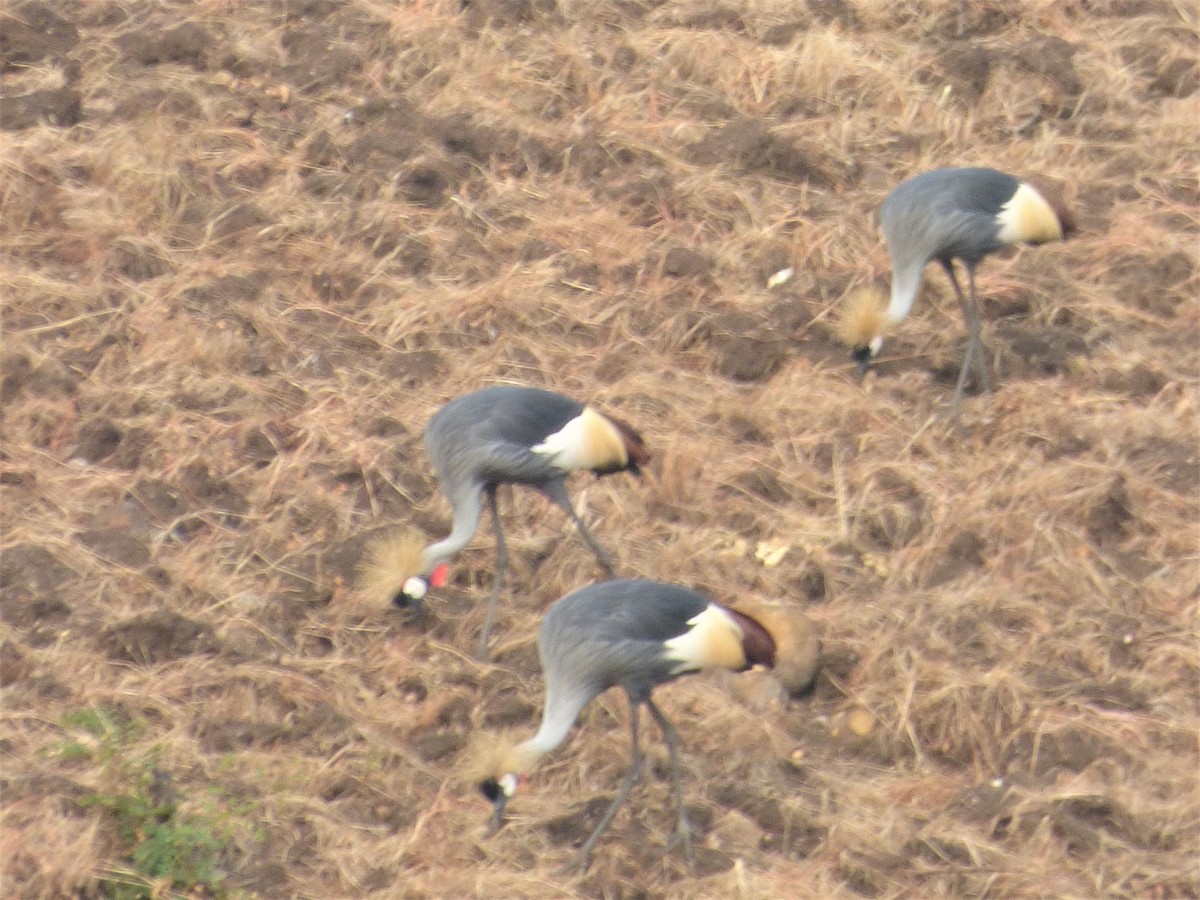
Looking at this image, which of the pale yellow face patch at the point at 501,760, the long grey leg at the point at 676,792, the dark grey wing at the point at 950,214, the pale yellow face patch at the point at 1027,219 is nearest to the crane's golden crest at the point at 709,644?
the long grey leg at the point at 676,792

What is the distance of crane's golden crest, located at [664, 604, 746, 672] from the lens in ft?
16.6

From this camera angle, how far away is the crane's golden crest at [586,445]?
231 inches

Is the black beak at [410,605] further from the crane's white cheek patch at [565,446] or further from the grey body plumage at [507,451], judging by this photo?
the crane's white cheek patch at [565,446]

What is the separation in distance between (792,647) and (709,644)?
0.53 m

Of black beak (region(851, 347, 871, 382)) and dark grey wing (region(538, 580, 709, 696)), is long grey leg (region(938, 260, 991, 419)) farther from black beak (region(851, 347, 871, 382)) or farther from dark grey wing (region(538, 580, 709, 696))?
dark grey wing (region(538, 580, 709, 696))

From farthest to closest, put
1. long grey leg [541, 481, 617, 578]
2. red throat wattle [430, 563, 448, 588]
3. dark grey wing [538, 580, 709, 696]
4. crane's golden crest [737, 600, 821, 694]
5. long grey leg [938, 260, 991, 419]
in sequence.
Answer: long grey leg [938, 260, 991, 419]
long grey leg [541, 481, 617, 578]
red throat wattle [430, 563, 448, 588]
crane's golden crest [737, 600, 821, 694]
dark grey wing [538, 580, 709, 696]

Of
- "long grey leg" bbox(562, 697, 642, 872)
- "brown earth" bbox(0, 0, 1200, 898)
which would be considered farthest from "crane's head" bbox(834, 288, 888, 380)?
"long grey leg" bbox(562, 697, 642, 872)

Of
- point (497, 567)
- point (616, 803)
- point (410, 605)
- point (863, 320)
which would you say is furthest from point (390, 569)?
point (863, 320)

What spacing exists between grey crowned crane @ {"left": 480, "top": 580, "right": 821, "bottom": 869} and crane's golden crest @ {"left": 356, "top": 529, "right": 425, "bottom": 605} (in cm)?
79

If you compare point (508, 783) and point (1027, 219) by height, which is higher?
point (1027, 219)

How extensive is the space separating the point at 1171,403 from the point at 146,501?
3843 millimetres

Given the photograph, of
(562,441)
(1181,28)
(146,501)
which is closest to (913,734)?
(562,441)

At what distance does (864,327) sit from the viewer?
263 inches

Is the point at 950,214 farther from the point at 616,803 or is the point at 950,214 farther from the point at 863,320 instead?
the point at 616,803
